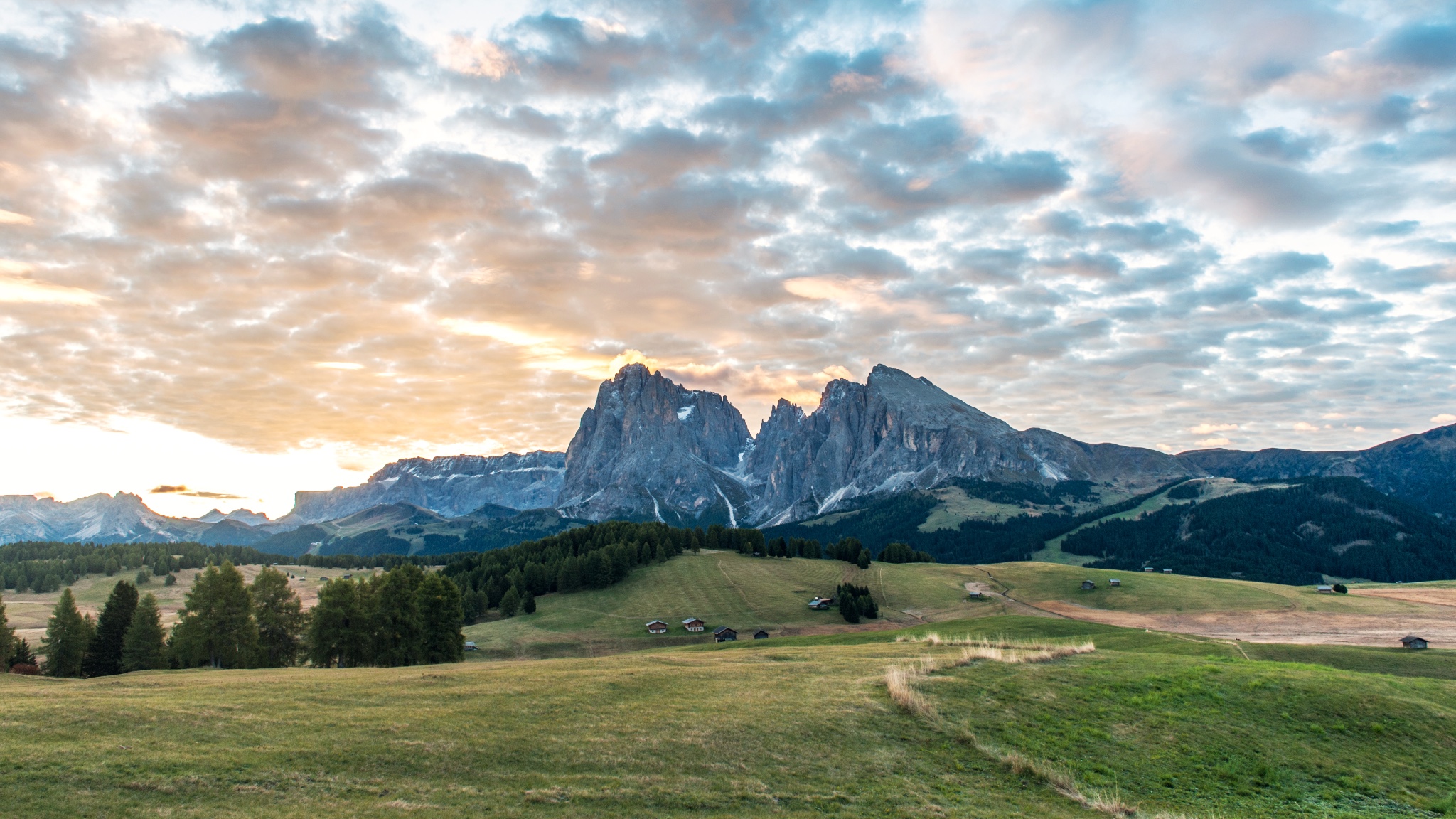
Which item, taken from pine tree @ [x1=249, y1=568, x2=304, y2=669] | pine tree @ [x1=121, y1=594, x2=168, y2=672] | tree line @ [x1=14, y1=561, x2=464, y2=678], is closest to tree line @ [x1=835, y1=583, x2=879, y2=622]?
tree line @ [x1=14, y1=561, x2=464, y2=678]

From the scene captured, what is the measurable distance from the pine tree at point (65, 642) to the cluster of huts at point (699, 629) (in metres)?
74.1

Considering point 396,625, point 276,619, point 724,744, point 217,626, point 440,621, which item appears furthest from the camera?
point 276,619

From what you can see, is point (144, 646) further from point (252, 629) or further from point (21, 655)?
point (21, 655)

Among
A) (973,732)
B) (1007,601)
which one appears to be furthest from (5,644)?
(1007,601)

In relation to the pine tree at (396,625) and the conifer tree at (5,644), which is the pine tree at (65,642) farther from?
the pine tree at (396,625)

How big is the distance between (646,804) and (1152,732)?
22.3 m

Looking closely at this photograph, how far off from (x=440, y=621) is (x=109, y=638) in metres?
38.2

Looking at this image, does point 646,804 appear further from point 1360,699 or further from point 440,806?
point 1360,699

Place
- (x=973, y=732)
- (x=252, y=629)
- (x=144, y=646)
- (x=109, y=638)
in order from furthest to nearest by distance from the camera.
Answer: (x=109, y=638) → (x=144, y=646) → (x=252, y=629) → (x=973, y=732)

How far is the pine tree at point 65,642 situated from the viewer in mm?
74875

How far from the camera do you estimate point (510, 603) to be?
14188 cm

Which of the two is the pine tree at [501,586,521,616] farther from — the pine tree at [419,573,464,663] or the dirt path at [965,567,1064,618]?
the dirt path at [965,567,1064,618]

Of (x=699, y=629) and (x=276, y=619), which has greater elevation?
(x=276, y=619)

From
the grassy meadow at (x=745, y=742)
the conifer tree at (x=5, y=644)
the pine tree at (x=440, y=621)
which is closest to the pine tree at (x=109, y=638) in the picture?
the conifer tree at (x=5, y=644)
